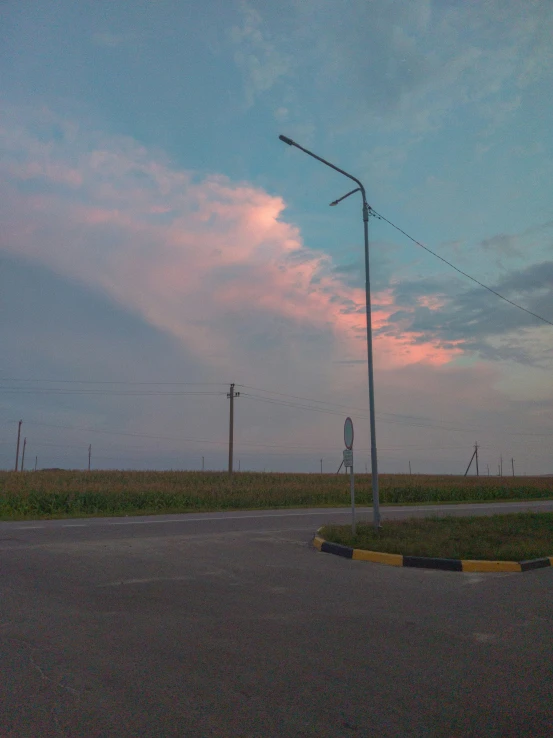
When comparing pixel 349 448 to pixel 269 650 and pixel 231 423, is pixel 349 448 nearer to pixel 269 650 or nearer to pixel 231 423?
pixel 269 650

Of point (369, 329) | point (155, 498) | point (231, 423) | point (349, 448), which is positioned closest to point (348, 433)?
point (349, 448)

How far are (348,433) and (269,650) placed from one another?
8.14m

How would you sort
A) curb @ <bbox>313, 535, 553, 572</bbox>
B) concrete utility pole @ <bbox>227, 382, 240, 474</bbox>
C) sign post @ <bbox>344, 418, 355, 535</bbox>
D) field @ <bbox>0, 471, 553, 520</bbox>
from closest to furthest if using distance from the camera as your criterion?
curb @ <bbox>313, 535, 553, 572</bbox>
sign post @ <bbox>344, 418, 355, 535</bbox>
field @ <bbox>0, 471, 553, 520</bbox>
concrete utility pole @ <bbox>227, 382, 240, 474</bbox>

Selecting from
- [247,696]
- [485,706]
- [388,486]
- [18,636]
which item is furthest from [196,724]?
[388,486]

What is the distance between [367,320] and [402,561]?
6.07m

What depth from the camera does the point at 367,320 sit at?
564 inches

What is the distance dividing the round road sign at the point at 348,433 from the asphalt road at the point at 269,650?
3.48 meters

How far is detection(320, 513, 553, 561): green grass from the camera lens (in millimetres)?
10648

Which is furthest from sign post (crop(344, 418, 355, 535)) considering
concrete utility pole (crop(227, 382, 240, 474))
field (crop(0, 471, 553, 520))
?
concrete utility pole (crop(227, 382, 240, 474))

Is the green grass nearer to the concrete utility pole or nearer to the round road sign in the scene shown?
the round road sign

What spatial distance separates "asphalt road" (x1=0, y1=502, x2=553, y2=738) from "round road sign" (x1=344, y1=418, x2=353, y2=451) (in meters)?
3.48

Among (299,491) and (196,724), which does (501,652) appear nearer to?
(196,724)

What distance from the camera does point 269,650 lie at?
5.40 meters

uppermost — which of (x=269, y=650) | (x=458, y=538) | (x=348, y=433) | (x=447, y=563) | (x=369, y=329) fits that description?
(x=369, y=329)
